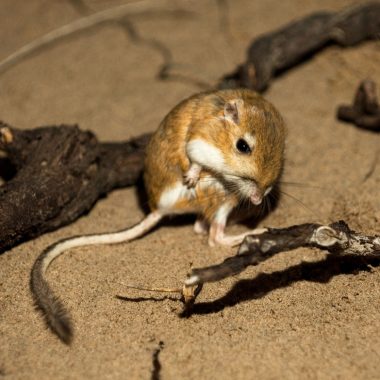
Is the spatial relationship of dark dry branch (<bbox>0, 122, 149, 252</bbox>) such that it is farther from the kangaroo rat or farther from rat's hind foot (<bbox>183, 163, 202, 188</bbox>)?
rat's hind foot (<bbox>183, 163, 202, 188</bbox>)

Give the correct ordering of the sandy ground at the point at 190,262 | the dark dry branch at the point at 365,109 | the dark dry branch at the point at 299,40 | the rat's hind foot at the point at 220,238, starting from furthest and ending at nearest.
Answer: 1. the dark dry branch at the point at 299,40
2. the dark dry branch at the point at 365,109
3. the rat's hind foot at the point at 220,238
4. the sandy ground at the point at 190,262

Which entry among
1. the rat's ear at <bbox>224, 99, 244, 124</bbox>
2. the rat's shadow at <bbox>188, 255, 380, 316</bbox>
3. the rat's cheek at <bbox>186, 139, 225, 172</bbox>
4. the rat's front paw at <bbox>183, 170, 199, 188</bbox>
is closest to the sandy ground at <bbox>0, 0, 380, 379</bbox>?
the rat's shadow at <bbox>188, 255, 380, 316</bbox>

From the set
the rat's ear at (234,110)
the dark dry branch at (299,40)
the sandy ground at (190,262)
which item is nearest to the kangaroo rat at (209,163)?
the rat's ear at (234,110)

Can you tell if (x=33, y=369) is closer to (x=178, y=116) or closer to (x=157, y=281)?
(x=157, y=281)

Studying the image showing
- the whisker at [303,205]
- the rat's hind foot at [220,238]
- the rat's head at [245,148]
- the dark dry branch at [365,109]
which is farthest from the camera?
the dark dry branch at [365,109]

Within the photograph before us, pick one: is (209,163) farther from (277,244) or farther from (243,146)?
(277,244)

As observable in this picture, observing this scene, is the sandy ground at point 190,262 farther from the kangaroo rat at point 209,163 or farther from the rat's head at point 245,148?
the rat's head at point 245,148
